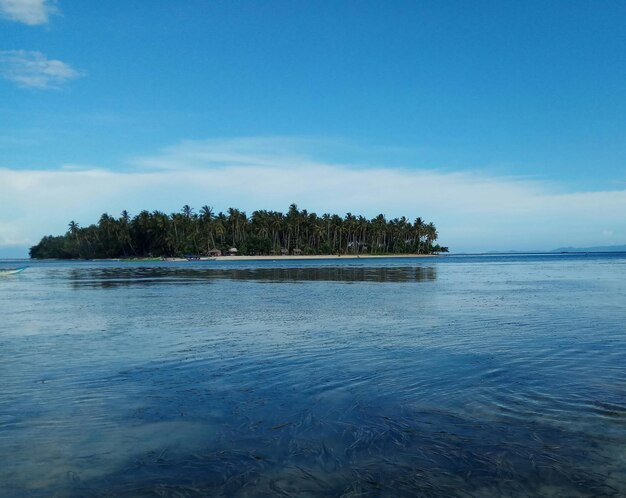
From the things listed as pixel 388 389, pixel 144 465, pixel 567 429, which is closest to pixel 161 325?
pixel 388 389

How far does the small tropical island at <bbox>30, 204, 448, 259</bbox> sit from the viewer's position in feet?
530

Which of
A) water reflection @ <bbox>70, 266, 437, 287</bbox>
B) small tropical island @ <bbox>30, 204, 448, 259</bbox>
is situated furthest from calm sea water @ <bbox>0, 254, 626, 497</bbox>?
small tropical island @ <bbox>30, 204, 448, 259</bbox>

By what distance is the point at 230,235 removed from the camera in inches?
6668

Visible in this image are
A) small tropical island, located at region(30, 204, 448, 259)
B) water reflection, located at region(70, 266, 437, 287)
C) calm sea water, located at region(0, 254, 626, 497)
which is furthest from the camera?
small tropical island, located at region(30, 204, 448, 259)

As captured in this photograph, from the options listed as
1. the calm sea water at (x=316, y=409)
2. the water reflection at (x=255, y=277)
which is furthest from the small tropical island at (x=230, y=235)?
the calm sea water at (x=316, y=409)

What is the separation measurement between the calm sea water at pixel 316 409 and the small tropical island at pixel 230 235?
471ft

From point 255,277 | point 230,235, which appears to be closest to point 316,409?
point 255,277

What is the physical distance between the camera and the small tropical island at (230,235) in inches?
6358

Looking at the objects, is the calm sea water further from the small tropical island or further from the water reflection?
the small tropical island

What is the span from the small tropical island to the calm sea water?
471ft

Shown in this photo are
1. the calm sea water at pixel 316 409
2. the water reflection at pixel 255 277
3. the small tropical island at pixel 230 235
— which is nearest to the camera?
the calm sea water at pixel 316 409

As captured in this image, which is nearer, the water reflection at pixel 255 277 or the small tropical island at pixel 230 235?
the water reflection at pixel 255 277

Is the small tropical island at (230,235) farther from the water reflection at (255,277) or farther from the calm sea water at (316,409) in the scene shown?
the calm sea water at (316,409)

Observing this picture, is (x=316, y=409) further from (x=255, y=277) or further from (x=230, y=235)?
(x=230, y=235)
